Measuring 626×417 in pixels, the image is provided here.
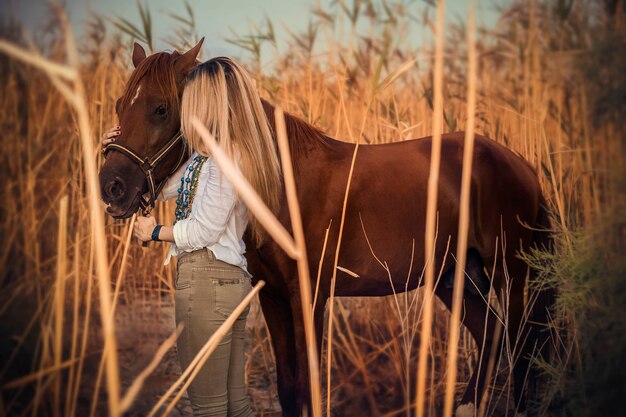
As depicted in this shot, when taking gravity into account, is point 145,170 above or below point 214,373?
above

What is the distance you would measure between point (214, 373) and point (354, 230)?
103cm

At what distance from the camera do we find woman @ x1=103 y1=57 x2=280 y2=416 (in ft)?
6.19

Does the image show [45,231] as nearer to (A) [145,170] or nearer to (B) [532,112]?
(A) [145,170]

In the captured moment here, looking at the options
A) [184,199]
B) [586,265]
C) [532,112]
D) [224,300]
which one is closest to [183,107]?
[184,199]

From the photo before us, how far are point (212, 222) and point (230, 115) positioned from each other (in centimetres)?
34

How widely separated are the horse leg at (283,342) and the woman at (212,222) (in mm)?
670

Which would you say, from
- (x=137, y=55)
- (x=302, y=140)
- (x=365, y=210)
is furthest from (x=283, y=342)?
(x=137, y=55)

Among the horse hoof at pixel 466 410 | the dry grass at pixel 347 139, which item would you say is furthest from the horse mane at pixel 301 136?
the horse hoof at pixel 466 410

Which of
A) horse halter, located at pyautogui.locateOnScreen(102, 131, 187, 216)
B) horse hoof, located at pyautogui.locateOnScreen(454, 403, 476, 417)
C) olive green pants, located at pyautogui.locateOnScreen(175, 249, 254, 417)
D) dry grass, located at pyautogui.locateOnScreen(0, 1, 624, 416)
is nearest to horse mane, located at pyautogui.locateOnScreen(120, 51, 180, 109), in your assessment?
horse halter, located at pyautogui.locateOnScreen(102, 131, 187, 216)

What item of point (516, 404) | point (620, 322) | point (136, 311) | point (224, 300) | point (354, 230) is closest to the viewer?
point (620, 322)

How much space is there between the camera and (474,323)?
3.38 m

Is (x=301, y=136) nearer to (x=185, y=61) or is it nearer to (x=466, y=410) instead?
(x=185, y=61)

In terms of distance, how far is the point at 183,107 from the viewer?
196 cm

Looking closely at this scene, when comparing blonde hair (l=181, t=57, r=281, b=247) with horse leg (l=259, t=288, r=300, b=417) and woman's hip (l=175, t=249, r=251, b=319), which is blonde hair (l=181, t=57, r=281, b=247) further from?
horse leg (l=259, t=288, r=300, b=417)
